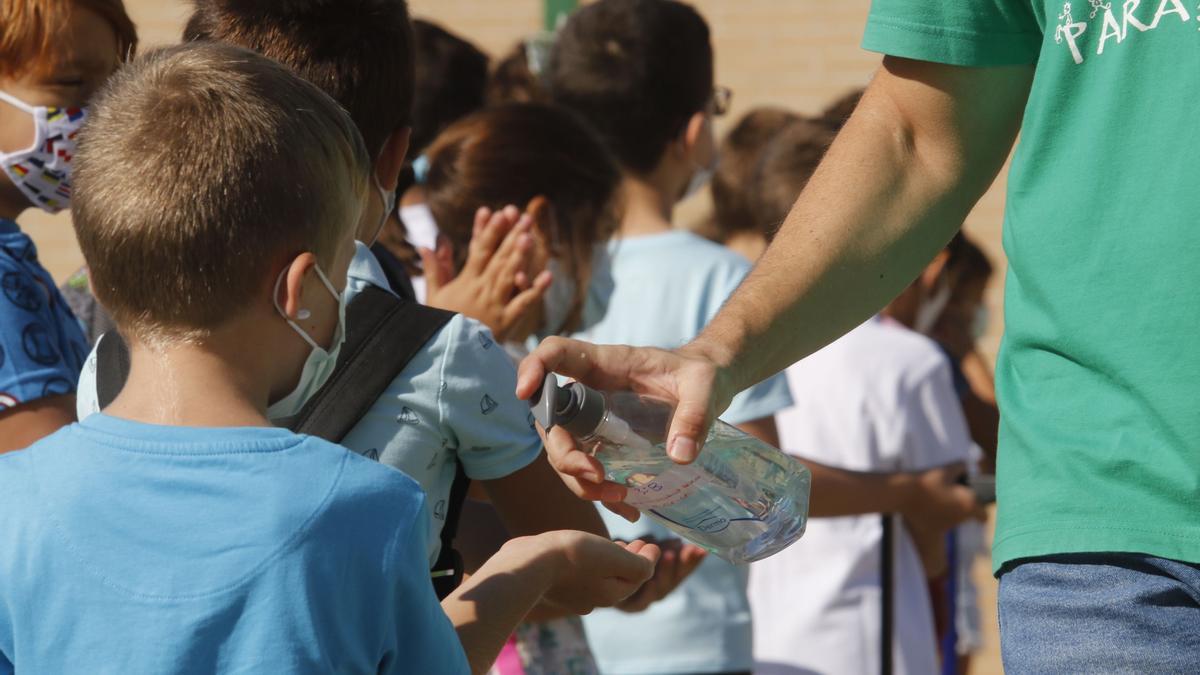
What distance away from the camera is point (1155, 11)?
1817mm

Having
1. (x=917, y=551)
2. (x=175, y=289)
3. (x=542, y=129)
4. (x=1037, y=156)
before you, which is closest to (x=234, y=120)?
(x=175, y=289)

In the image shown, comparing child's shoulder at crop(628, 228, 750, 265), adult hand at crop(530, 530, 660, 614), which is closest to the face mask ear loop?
adult hand at crop(530, 530, 660, 614)

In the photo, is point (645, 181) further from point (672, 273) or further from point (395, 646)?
point (395, 646)

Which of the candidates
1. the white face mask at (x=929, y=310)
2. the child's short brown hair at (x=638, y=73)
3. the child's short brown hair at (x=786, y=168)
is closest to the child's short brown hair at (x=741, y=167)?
the child's short brown hair at (x=786, y=168)

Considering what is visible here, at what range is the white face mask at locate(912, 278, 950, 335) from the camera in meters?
5.39

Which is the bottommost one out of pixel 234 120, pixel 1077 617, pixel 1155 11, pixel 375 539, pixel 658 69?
pixel 658 69

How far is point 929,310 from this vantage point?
5473mm

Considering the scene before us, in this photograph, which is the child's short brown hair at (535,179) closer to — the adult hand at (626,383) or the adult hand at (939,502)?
the adult hand at (939,502)

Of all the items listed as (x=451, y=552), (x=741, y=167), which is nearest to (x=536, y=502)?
(x=451, y=552)

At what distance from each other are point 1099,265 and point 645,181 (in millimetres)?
2427

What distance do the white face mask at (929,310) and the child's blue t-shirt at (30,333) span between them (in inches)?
134

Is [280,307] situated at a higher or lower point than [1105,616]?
higher

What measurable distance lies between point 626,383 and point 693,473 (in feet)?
0.59

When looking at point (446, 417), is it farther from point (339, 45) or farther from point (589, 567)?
point (339, 45)
